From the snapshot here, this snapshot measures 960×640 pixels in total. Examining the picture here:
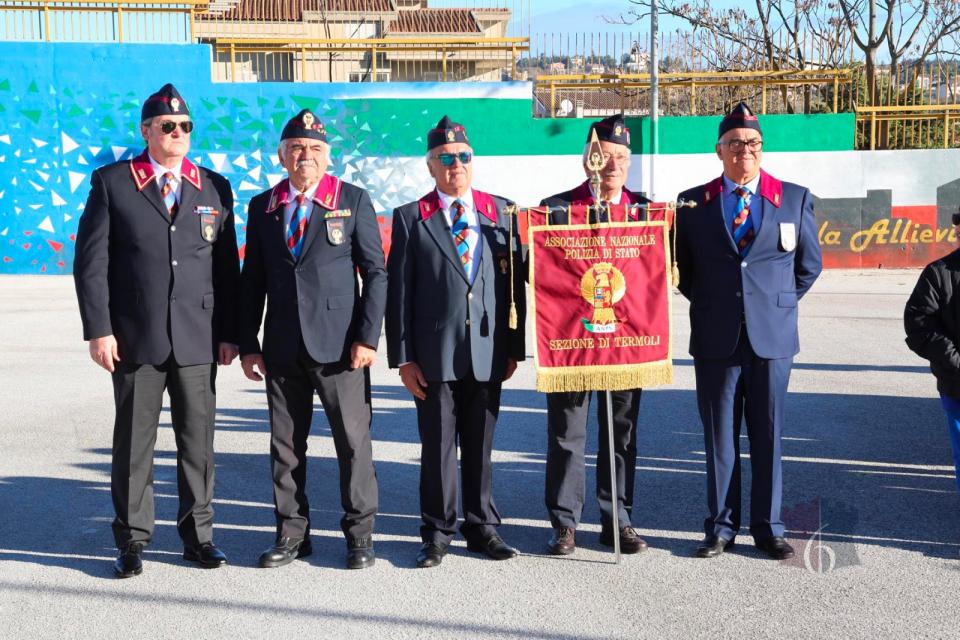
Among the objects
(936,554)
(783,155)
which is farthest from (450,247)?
(783,155)

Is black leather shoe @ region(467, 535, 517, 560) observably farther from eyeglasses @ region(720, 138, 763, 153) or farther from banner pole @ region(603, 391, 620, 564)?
eyeglasses @ region(720, 138, 763, 153)

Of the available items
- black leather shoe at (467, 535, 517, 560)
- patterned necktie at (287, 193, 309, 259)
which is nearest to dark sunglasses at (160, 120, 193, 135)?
patterned necktie at (287, 193, 309, 259)

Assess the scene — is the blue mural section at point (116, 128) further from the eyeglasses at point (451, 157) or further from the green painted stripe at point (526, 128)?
the eyeglasses at point (451, 157)

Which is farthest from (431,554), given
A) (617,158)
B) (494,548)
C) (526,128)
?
(526,128)

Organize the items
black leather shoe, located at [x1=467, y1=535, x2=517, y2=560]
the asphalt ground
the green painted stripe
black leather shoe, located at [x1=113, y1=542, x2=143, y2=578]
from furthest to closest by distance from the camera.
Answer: the green painted stripe, black leather shoe, located at [x1=467, y1=535, x2=517, y2=560], black leather shoe, located at [x1=113, y1=542, x2=143, y2=578], the asphalt ground

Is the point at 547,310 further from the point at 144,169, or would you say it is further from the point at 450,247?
the point at 144,169

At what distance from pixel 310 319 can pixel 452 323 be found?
68 cm

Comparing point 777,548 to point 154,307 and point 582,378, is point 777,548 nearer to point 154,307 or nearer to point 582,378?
point 582,378

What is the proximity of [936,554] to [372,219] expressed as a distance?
318 cm

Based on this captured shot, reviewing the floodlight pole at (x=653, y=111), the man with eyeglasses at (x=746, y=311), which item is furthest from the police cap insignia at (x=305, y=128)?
the floodlight pole at (x=653, y=111)

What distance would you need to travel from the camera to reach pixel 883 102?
2361 cm

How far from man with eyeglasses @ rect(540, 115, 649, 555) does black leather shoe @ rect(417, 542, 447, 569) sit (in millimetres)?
544

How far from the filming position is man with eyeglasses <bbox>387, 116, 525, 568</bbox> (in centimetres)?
519

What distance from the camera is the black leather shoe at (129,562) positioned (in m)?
4.98
